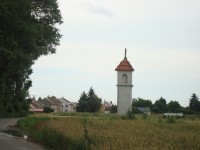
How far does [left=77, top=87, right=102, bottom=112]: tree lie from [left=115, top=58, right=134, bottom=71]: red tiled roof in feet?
242

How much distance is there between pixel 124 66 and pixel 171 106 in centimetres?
5331

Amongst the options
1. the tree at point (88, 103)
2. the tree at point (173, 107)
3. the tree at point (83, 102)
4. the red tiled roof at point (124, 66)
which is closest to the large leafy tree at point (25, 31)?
the red tiled roof at point (124, 66)

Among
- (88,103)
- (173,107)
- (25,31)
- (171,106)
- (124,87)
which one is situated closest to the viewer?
(25,31)

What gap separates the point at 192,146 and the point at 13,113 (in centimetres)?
7988

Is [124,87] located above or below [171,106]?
below

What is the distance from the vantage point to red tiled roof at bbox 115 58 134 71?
52297 mm

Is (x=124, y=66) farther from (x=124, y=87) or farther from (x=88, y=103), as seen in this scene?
(x=88, y=103)

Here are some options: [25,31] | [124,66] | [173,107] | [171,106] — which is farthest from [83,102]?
[25,31]

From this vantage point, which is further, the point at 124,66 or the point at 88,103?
the point at 88,103

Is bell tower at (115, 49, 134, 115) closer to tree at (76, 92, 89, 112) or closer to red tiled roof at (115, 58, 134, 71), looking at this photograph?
red tiled roof at (115, 58, 134, 71)

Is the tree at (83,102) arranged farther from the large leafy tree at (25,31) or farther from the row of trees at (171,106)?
the large leafy tree at (25,31)

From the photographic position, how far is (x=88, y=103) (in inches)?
5098

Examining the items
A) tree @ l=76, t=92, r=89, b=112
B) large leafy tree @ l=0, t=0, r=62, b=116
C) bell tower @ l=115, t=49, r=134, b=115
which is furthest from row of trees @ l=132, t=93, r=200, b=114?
large leafy tree @ l=0, t=0, r=62, b=116

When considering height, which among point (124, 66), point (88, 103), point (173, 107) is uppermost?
point (88, 103)
